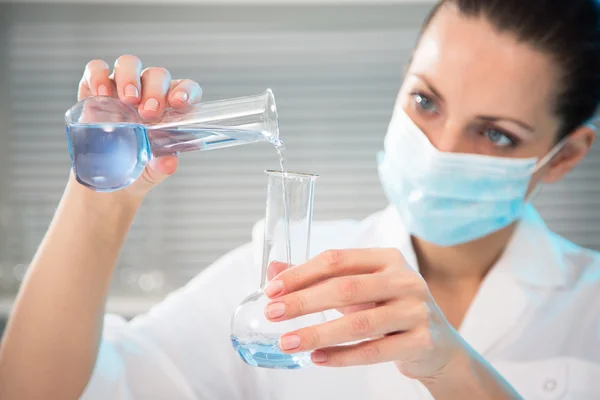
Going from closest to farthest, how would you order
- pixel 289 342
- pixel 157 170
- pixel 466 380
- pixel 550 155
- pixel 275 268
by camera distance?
1. pixel 289 342
2. pixel 275 268
3. pixel 466 380
4. pixel 157 170
5. pixel 550 155

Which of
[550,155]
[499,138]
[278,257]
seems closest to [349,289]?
[278,257]

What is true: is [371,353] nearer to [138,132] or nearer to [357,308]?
[357,308]

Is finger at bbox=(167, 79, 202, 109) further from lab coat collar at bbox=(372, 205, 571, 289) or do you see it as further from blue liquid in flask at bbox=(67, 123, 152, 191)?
lab coat collar at bbox=(372, 205, 571, 289)

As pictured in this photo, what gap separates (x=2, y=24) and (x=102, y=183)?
2.72m

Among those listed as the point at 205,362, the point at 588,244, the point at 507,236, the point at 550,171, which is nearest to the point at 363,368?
the point at 205,362

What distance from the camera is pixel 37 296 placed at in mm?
1280

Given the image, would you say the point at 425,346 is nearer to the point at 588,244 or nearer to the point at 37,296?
the point at 37,296

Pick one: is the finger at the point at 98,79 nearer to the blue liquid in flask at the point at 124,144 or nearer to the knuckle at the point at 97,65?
the knuckle at the point at 97,65

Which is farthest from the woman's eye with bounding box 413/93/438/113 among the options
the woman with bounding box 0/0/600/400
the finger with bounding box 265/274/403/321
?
the finger with bounding box 265/274/403/321

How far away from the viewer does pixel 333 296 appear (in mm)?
951

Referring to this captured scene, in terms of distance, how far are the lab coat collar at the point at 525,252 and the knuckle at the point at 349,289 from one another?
74cm

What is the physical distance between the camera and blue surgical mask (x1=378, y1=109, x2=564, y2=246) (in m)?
1.60

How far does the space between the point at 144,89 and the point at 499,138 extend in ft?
2.73

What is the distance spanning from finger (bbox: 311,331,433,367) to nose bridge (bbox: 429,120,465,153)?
0.64 metres
